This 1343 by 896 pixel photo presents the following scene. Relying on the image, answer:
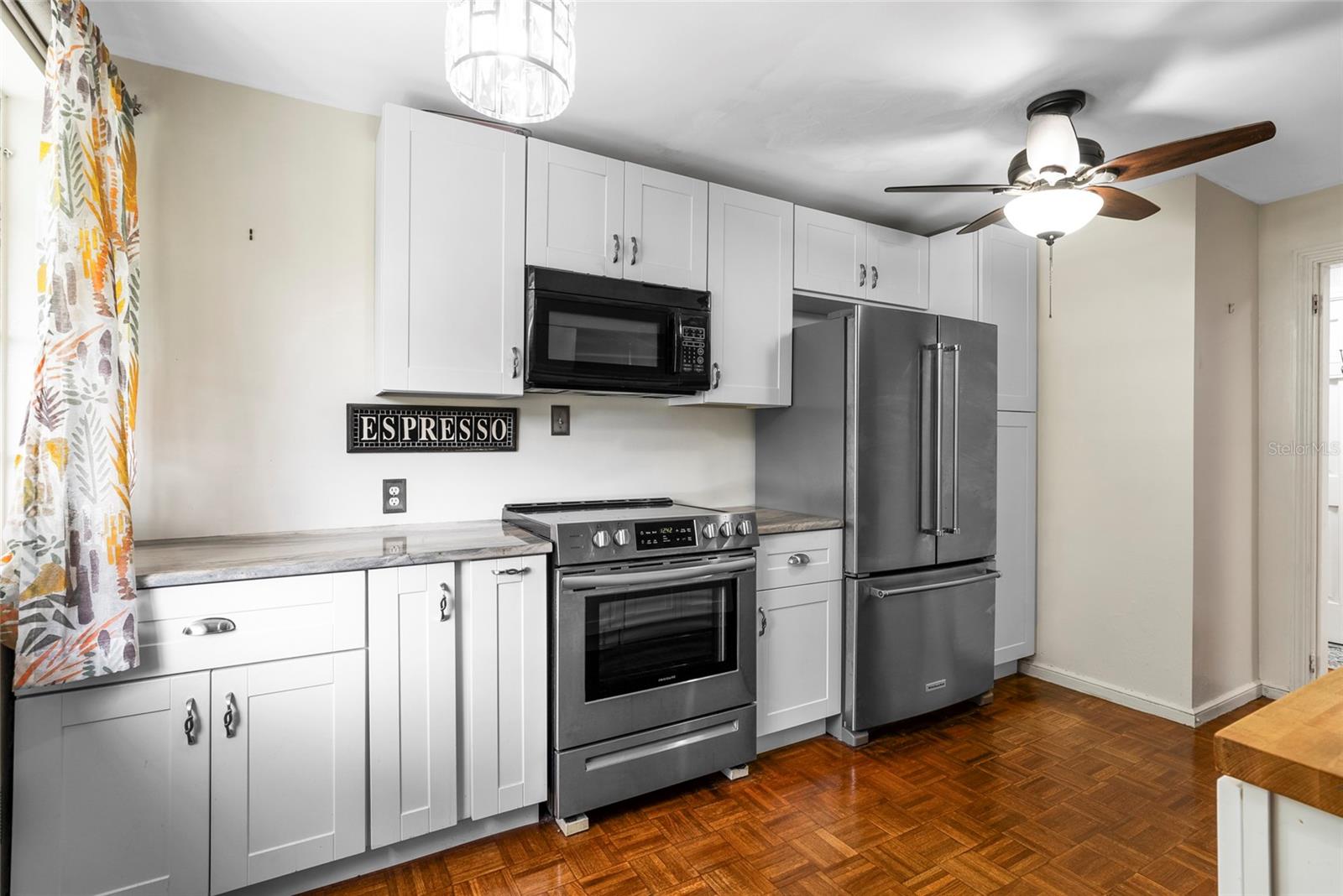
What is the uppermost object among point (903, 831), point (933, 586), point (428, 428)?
point (428, 428)

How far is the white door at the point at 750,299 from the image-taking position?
2805 mm

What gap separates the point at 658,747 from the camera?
7.58 ft

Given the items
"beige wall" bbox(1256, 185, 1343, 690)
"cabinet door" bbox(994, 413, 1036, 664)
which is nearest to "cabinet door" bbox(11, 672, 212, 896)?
"cabinet door" bbox(994, 413, 1036, 664)

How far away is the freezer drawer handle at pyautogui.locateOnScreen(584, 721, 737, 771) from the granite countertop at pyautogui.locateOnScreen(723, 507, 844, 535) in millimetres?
748

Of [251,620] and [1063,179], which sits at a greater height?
[1063,179]

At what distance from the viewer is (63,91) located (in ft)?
5.04

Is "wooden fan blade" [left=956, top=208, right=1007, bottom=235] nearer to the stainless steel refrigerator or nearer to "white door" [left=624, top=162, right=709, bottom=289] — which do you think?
the stainless steel refrigerator

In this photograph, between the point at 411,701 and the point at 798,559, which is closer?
the point at 411,701

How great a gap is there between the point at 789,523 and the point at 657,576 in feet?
2.32

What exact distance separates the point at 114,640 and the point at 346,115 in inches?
73.7

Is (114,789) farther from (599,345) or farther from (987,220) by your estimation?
(987,220)

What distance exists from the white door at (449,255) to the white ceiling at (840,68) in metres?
0.21

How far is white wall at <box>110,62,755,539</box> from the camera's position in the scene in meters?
2.13

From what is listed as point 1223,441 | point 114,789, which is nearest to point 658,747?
point 114,789
